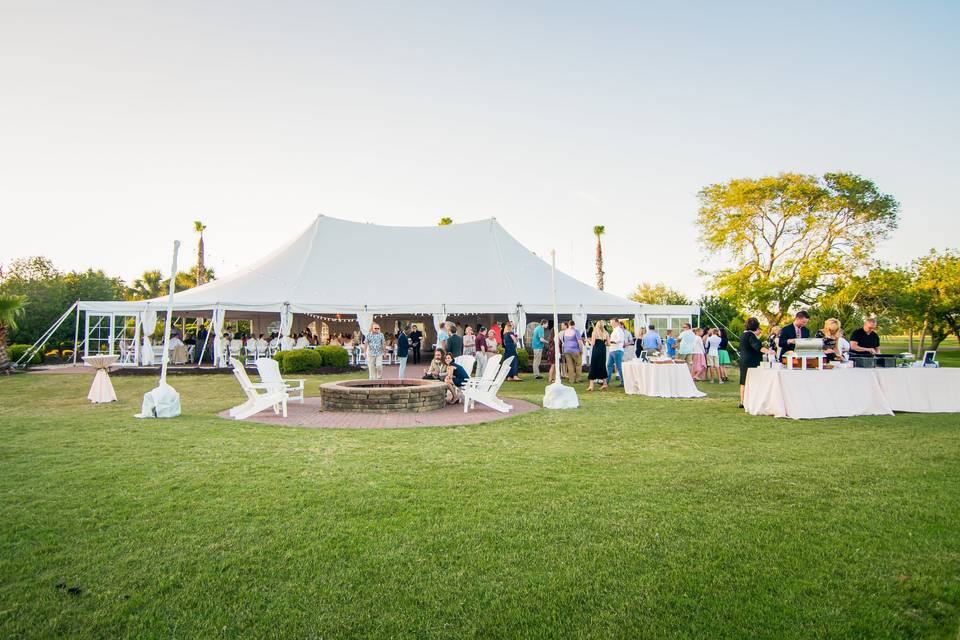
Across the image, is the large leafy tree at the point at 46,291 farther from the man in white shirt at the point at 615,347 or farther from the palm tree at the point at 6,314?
the man in white shirt at the point at 615,347

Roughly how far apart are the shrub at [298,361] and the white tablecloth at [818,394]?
39.3 feet

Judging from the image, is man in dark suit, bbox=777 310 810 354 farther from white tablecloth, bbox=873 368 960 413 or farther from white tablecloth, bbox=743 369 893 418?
white tablecloth, bbox=873 368 960 413

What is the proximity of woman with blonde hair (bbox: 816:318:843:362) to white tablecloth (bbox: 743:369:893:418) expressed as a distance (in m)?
0.28

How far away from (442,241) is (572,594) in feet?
65.3

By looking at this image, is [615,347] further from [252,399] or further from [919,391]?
[252,399]

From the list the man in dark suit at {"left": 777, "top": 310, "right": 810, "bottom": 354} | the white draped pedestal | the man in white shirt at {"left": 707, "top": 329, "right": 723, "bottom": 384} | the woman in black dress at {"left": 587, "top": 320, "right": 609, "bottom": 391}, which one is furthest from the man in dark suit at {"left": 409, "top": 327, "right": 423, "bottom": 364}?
the man in dark suit at {"left": 777, "top": 310, "right": 810, "bottom": 354}

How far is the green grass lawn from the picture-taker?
7.65 ft

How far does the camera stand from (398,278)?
19.4 m

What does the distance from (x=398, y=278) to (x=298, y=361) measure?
529 centimetres

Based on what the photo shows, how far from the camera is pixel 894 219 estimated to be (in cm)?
2700

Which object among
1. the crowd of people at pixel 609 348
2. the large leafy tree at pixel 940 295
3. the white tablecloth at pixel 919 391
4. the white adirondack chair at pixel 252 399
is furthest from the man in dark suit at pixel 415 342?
the large leafy tree at pixel 940 295

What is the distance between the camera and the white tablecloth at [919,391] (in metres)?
7.70

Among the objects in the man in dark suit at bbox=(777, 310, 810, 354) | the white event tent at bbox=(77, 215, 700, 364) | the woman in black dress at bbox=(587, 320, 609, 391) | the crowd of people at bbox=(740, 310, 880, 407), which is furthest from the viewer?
the white event tent at bbox=(77, 215, 700, 364)

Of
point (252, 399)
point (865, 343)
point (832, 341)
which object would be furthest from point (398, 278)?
point (865, 343)
